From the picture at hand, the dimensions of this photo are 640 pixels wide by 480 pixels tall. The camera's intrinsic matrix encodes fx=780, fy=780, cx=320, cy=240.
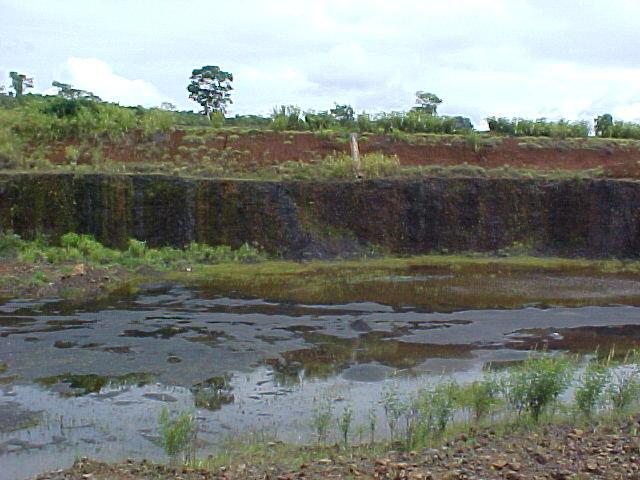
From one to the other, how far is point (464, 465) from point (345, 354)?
5.41 meters

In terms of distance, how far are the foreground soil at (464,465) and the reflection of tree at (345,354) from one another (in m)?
3.54

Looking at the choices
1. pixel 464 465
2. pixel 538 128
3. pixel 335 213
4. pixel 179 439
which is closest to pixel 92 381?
pixel 179 439

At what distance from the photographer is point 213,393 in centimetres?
1028

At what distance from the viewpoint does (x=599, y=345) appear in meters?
13.3

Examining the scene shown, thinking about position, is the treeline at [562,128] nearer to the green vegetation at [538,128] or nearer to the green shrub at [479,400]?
the green vegetation at [538,128]

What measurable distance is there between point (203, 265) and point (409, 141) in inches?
440

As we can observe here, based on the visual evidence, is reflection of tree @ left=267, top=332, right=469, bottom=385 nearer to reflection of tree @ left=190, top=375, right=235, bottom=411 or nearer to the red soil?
reflection of tree @ left=190, top=375, right=235, bottom=411

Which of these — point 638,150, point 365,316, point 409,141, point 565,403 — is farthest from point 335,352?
point 638,150

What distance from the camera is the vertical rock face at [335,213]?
73.1 ft

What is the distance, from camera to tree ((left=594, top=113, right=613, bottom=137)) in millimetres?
32062

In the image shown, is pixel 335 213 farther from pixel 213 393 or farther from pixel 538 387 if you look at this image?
pixel 538 387

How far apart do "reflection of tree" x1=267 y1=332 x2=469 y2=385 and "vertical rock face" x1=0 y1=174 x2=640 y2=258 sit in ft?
30.2

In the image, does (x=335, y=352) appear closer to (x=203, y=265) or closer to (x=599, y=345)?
(x=599, y=345)

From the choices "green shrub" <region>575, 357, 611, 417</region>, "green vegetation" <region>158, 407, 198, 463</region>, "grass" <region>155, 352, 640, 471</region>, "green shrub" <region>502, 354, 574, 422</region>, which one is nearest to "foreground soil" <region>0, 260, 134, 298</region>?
"grass" <region>155, 352, 640, 471</region>
